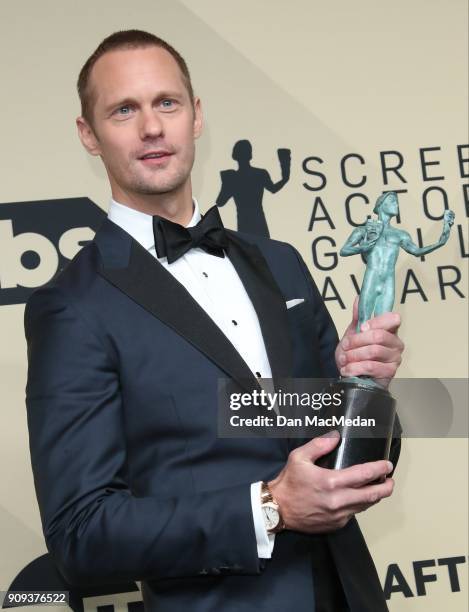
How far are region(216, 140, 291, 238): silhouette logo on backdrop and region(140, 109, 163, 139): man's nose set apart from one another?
3.51 ft

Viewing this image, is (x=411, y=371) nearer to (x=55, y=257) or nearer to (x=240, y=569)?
(x=55, y=257)

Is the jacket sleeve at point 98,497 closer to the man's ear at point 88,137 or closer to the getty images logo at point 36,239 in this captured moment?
the man's ear at point 88,137

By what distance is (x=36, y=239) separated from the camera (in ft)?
9.20

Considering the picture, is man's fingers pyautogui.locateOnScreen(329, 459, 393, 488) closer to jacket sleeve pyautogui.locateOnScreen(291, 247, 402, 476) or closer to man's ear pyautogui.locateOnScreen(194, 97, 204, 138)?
jacket sleeve pyautogui.locateOnScreen(291, 247, 402, 476)

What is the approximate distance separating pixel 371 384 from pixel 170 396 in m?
0.33

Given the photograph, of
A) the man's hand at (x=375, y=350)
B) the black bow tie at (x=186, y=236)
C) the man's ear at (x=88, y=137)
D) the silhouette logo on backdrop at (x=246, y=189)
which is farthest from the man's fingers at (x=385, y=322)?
the silhouette logo on backdrop at (x=246, y=189)

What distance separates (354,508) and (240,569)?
197 mm

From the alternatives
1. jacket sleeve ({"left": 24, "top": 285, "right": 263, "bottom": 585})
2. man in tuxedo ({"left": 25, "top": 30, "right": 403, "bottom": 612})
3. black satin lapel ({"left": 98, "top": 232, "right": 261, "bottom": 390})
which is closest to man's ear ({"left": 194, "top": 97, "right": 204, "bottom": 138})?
man in tuxedo ({"left": 25, "top": 30, "right": 403, "bottom": 612})

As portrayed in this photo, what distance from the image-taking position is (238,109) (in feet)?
9.70

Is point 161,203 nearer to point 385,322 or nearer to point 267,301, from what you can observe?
point 267,301

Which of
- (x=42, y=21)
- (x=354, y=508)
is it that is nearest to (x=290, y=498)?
(x=354, y=508)

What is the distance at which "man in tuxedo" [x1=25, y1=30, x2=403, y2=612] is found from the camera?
1565 mm

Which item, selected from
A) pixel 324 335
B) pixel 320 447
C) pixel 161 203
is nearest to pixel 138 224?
pixel 161 203

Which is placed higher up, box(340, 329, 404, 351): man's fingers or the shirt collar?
the shirt collar
